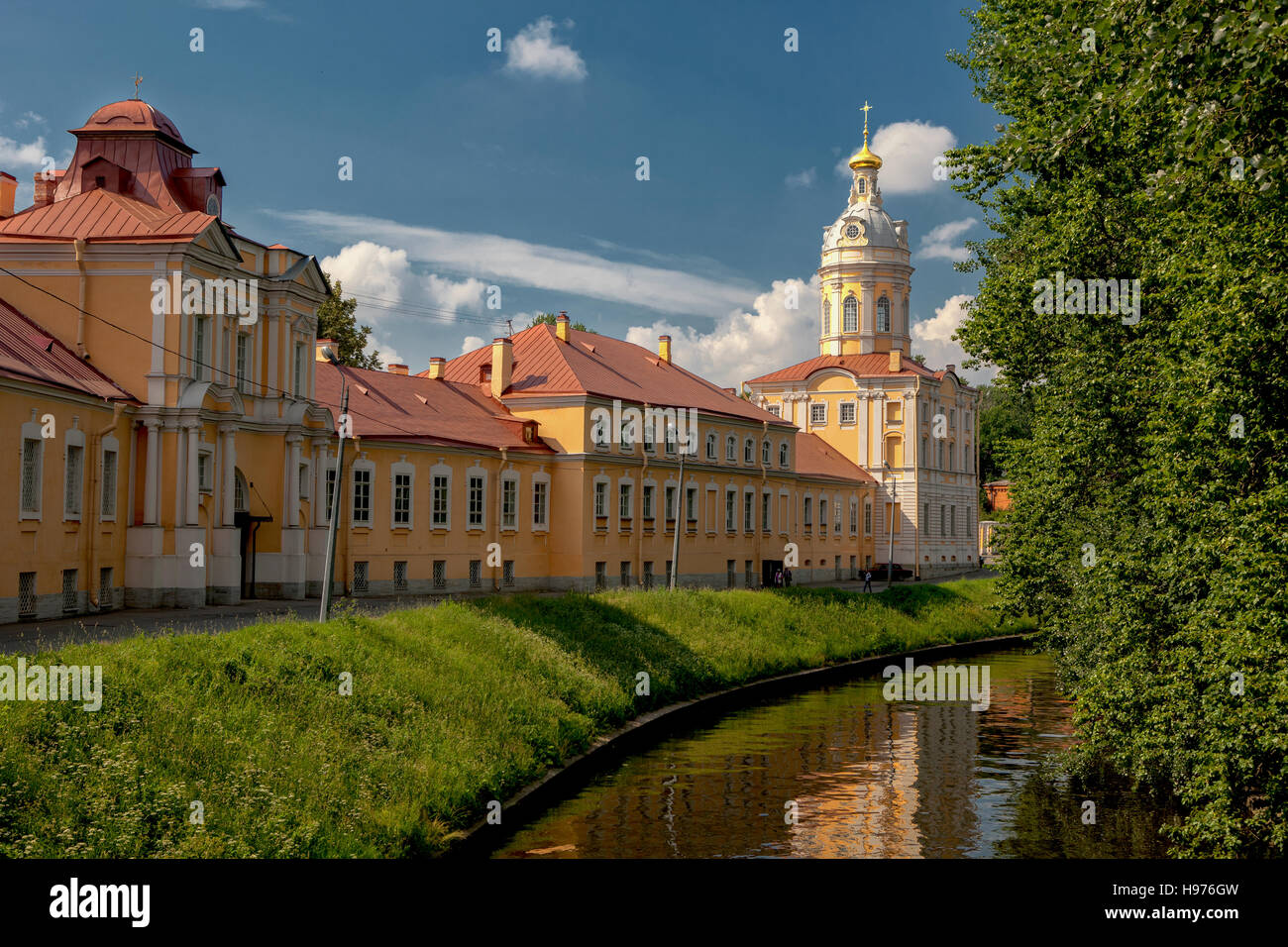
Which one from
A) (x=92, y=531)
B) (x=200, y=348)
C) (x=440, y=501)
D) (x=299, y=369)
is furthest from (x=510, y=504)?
(x=92, y=531)

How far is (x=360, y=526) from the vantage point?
139ft

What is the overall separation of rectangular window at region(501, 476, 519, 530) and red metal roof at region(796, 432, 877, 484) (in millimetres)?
23288

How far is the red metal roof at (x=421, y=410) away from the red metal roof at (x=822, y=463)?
Result: 22.5 m

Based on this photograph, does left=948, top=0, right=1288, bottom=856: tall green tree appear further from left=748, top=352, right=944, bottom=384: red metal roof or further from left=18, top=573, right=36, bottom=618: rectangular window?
left=748, top=352, right=944, bottom=384: red metal roof

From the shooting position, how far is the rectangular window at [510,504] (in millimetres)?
49281

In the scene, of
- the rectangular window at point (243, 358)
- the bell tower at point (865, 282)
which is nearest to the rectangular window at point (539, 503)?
the rectangular window at point (243, 358)

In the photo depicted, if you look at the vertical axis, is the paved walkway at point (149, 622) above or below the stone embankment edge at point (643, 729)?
above

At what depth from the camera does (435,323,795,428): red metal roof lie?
174ft

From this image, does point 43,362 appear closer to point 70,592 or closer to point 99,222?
point 70,592

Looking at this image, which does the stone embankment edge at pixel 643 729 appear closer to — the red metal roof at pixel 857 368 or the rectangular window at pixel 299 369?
the rectangular window at pixel 299 369

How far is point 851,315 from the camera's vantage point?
83125 millimetres
